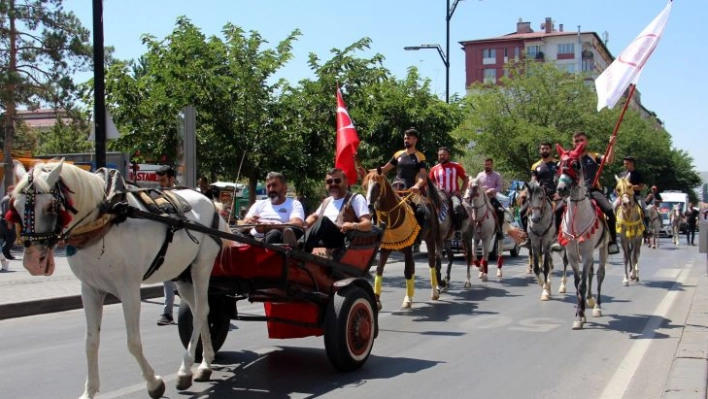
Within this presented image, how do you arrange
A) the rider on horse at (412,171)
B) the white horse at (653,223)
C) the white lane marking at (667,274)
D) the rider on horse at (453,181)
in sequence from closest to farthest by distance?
the rider on horse at (412,171) → the rider on horse at (453,181) → the white lane marking at (667,274) → the white horse at (653,223)

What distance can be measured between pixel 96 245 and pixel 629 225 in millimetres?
12785

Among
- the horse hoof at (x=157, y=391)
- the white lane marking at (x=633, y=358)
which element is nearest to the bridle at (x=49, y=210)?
the horse hoof at (x=157, y=391)

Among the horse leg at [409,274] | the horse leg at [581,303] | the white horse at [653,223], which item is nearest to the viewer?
the horse leg at [581,303]

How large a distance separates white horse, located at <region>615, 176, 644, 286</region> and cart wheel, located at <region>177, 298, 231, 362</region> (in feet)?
33.8

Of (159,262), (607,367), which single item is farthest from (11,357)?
(607,367)

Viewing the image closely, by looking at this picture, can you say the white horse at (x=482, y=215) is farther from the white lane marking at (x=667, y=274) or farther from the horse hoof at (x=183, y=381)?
the horse hoof at (x=183, y=381)

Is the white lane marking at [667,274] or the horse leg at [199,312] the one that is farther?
the white lane marking at [667,274]

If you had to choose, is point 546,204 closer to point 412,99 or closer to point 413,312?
point 413,312

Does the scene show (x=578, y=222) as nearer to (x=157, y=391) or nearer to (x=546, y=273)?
(x=546, y=273)

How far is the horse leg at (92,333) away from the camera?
221 inches

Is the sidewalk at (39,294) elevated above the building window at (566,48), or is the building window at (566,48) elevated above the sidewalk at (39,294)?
the building window at (566,48)

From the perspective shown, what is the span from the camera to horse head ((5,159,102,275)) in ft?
16.4

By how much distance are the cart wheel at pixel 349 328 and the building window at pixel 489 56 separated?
109 m

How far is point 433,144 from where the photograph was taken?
830 inches
